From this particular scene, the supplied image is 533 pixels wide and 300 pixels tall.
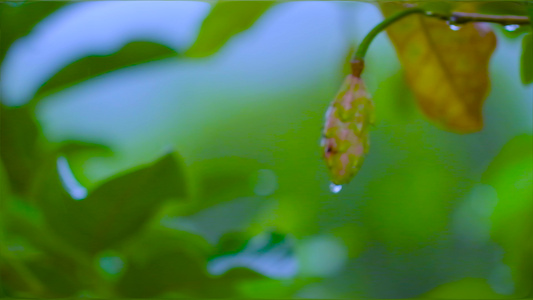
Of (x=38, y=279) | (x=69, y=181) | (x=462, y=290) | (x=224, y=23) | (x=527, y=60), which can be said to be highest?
(x=224, y=23)

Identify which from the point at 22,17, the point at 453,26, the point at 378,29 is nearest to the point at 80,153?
the point at 22,17

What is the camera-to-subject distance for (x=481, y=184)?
80 centimetres

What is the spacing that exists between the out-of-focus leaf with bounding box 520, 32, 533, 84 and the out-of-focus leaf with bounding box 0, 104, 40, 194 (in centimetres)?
91

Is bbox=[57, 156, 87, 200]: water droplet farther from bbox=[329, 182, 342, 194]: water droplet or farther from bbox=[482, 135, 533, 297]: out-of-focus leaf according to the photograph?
bbox=[482, 135, 533, 297]: out-of-focus leaf

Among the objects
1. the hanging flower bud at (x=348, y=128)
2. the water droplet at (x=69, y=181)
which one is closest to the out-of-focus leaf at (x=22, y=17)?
the water droplet at (x=69, y=181)

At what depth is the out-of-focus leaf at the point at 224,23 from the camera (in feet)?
2.63

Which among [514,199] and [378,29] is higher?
[378,29]

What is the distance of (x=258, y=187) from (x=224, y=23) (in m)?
0.31

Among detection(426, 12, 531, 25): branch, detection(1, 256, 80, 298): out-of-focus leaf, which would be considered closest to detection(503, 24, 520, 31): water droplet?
detection(426, 12, 531, 25): branch

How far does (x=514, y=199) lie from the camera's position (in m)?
0.81

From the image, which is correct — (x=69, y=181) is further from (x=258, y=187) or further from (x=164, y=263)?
(x=258, y=187)

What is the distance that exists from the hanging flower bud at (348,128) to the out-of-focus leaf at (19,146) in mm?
541

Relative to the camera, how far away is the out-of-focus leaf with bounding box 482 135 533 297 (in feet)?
2.64

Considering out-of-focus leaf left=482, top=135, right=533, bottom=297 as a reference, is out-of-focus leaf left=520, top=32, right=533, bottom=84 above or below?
above
